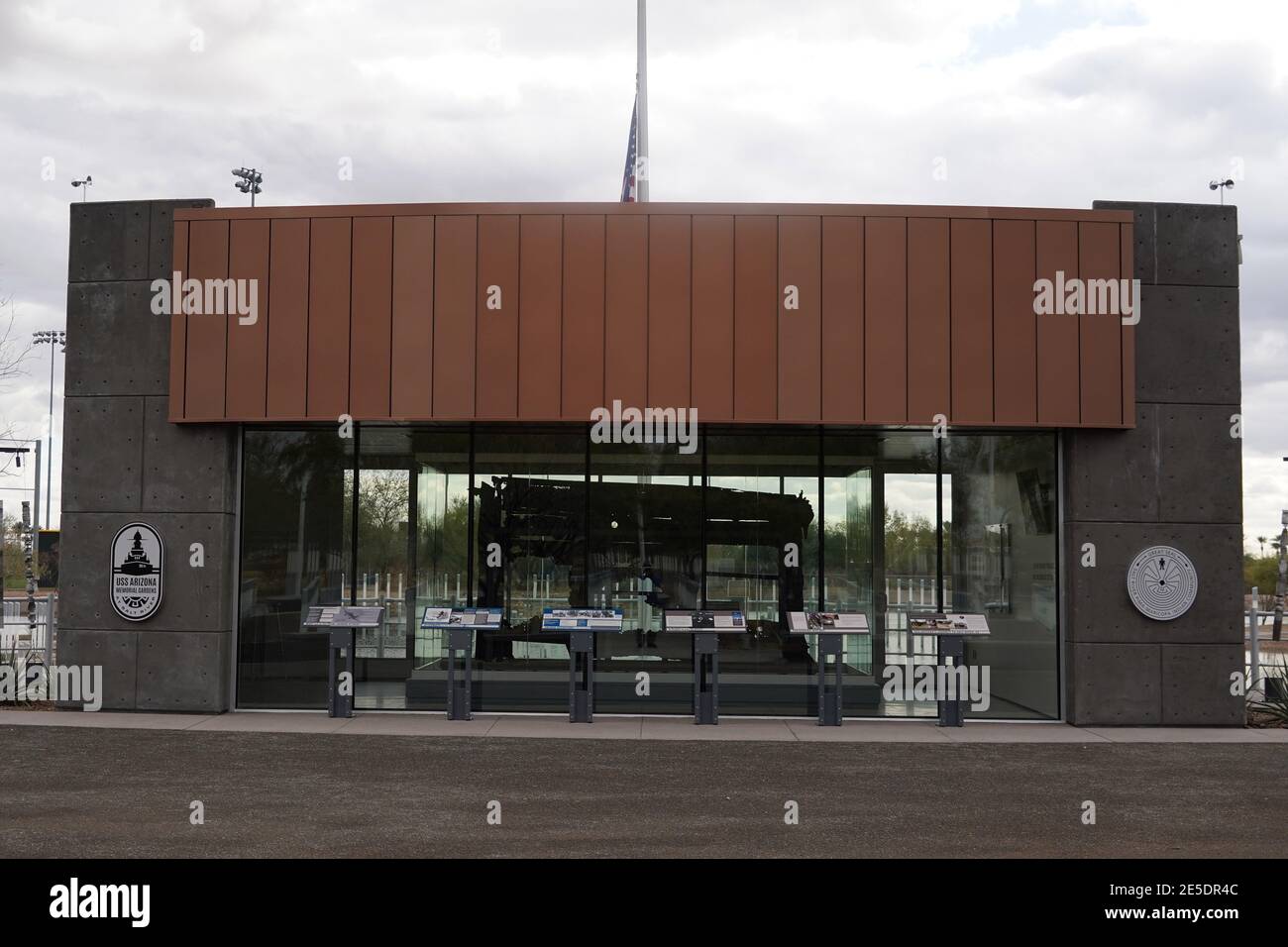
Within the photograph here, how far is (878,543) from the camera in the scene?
52.2 feet

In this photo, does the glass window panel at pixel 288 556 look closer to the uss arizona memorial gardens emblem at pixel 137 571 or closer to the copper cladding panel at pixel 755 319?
the uss arizona memorial gardens emblem at pixel 137 571

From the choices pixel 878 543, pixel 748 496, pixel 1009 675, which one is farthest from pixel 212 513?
pixel 1009 675

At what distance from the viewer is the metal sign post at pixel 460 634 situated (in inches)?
599

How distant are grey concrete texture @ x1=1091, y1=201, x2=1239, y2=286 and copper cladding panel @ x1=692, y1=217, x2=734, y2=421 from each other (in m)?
4.99

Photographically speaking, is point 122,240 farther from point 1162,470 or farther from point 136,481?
point 1162,470

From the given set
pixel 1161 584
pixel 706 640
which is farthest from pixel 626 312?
pixel 1161 584

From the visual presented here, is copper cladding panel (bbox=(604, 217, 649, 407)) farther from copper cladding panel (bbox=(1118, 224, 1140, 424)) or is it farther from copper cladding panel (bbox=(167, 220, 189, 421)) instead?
copper cladding panel (bbox=(1118, 224, 1140, 424))

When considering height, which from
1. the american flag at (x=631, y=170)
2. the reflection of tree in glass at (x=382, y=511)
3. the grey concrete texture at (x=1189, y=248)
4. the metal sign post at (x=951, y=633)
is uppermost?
the american flag at (x=631, y=170)

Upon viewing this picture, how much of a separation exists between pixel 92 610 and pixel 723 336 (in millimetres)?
8444

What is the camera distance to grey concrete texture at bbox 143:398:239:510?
15.8 meters

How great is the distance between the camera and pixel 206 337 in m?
15.7

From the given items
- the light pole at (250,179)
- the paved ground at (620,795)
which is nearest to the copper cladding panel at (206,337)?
the paved ground at (620,795)

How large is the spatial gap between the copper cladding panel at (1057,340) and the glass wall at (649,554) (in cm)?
70

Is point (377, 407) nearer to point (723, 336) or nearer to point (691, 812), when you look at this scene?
point (723, 336)
